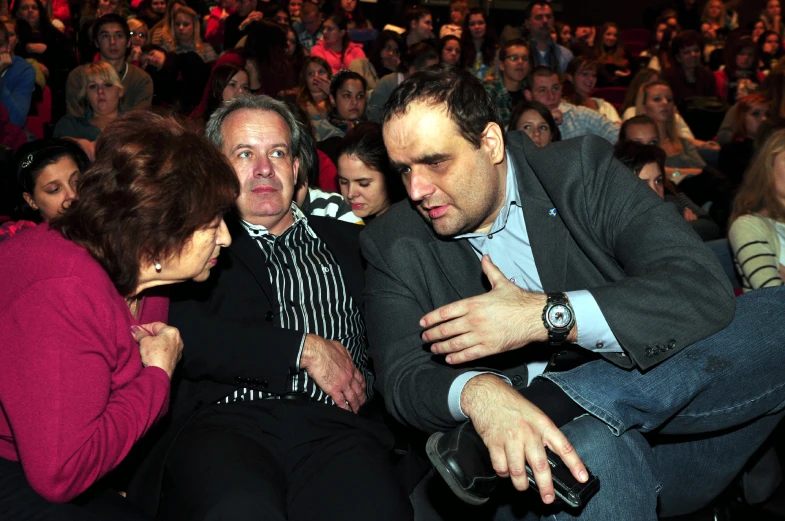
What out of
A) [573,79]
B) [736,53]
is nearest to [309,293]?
[573,79]

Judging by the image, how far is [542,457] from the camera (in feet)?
5.05

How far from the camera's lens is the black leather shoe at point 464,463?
1.52 m

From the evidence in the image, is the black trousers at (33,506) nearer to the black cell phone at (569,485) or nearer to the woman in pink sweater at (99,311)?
the woman in pink sweater at (99,311)

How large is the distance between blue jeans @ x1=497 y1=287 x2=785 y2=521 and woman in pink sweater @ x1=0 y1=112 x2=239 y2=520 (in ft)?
3.02

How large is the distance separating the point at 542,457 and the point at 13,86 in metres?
5.02

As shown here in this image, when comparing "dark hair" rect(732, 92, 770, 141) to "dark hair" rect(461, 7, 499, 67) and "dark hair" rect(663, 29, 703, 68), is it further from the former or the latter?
"dark hair" rect(461, 7, 499, 67)

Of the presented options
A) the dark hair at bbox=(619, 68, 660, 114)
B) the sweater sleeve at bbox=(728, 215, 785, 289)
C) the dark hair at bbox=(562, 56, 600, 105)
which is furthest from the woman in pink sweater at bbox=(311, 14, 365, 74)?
the sweater sleeve at bbox=(728, 215, 785, 289)

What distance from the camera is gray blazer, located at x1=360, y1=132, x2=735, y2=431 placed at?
A: 5.65 feet

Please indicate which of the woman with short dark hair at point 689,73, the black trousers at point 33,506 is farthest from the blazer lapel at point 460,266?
the woman with short dark hair at point 689,73

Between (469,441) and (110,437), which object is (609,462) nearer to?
(469,441)

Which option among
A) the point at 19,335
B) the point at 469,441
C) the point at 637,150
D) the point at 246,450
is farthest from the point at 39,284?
the point at 637,150

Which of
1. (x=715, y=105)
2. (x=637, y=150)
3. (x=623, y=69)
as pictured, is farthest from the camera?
(x=623, y=69)

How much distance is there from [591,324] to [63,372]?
3.70 ft

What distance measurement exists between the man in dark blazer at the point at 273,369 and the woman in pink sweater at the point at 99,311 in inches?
9.0
